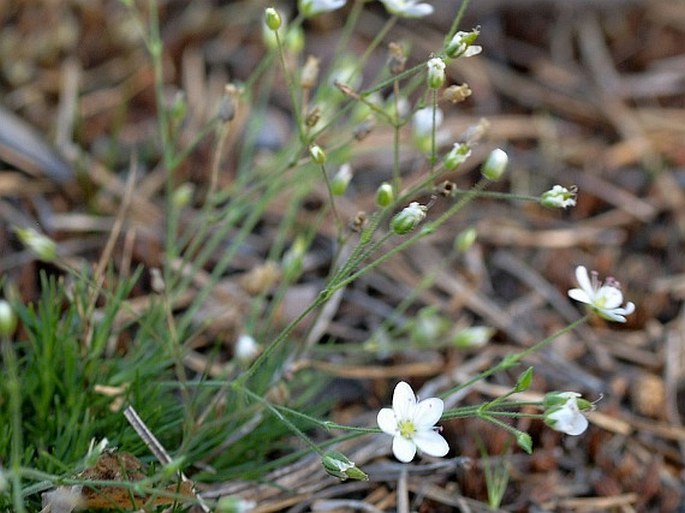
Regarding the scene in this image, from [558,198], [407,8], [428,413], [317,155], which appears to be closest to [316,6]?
[407,8]

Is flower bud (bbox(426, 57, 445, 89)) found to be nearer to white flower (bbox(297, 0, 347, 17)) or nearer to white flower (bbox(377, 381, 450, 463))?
white flower (bbox(297, 0, 347, 17))

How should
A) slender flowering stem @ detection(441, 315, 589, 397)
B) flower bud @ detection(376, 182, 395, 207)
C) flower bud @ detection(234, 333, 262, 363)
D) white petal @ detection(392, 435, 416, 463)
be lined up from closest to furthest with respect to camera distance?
1. white petal @ detection(392, 435, 416, 463)
2. slender flowering stem @ detection(441, 315, 589, 397)
3. flower bud @ detection(376, 182, 395, 207)
4. flower bud @ detection(234, 333, 262, 363)

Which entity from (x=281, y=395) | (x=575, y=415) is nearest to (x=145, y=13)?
(x=281, y=395)

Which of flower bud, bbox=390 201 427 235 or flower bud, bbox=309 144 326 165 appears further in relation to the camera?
flower bud, bbox=309 144 326 165

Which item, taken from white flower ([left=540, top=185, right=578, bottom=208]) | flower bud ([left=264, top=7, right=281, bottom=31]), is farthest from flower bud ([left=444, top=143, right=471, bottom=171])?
flower bud ([left=264, top=7, right=281, bottom=31])

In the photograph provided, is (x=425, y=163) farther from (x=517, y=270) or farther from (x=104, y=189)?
(x=104, y=189)

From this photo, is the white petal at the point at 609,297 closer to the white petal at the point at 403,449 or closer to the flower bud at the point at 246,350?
the white petal at the point at 403,449

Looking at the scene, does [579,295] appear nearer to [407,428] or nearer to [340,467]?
[407,428]

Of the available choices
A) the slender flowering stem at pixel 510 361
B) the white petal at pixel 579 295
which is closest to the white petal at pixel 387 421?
the slender flowering stem at pixel 510 361
